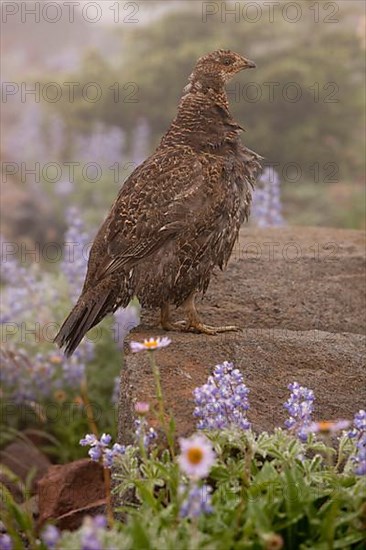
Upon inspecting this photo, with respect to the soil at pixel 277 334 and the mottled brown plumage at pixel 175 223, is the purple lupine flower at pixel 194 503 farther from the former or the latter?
the mottled brown plumage at pixel 175 223

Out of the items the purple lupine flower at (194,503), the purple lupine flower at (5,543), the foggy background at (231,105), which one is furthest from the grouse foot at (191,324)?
the foggy background at (231,105)

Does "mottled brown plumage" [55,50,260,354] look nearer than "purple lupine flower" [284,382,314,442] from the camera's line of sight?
No

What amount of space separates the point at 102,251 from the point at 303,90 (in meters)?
7.88

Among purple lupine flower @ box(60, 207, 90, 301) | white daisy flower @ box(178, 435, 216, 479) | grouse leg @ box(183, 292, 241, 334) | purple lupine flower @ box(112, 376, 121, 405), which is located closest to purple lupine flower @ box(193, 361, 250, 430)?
white daisy flower @ box(178, 435, 216, 479)

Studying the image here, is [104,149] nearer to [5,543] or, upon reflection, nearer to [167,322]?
[167,322]

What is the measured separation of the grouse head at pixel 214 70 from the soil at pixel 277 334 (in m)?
1.19

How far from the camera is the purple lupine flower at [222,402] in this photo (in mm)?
3111

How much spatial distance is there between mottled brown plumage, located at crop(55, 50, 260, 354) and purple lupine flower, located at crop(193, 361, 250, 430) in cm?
115

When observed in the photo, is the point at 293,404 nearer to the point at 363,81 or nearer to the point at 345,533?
the point at 345,533

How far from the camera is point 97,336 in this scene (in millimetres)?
6301

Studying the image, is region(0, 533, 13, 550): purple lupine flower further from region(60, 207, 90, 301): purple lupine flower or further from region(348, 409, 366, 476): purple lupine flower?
region(60, 207, 90, 301): purple lupine flower

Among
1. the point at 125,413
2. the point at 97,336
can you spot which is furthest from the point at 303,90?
the point at 125,413

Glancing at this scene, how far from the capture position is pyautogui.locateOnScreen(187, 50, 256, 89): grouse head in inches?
183

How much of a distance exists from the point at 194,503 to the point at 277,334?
2151mm
